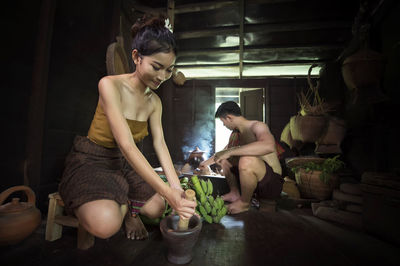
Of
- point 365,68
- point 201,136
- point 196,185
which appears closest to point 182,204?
point 196,185

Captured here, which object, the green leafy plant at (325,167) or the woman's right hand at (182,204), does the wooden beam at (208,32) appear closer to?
the green leafy plant at (325,167)

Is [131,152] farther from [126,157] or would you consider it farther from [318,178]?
[318,178]

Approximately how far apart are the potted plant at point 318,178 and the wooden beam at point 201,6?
427cm

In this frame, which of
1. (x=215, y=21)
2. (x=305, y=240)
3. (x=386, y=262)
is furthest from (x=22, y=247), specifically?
(x=215, y=21)

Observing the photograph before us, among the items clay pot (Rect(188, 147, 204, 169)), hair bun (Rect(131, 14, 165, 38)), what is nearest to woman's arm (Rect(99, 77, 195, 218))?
hair bun (Rect(131, 14, 165, 38))

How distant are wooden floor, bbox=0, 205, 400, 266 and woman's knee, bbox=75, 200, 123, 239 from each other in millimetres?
422

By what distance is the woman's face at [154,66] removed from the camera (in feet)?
5.06

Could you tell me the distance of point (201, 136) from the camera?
7844 millimetres

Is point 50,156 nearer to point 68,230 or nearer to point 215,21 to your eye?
point 68,230

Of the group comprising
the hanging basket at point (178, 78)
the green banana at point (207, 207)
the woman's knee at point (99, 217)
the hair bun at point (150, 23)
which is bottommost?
the green banana at point (207, 207)

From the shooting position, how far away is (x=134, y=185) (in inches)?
78.5

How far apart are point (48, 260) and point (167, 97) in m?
6.74

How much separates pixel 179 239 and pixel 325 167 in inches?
144

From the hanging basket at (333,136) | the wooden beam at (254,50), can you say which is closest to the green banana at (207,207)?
the hanging basket at (333,136)
